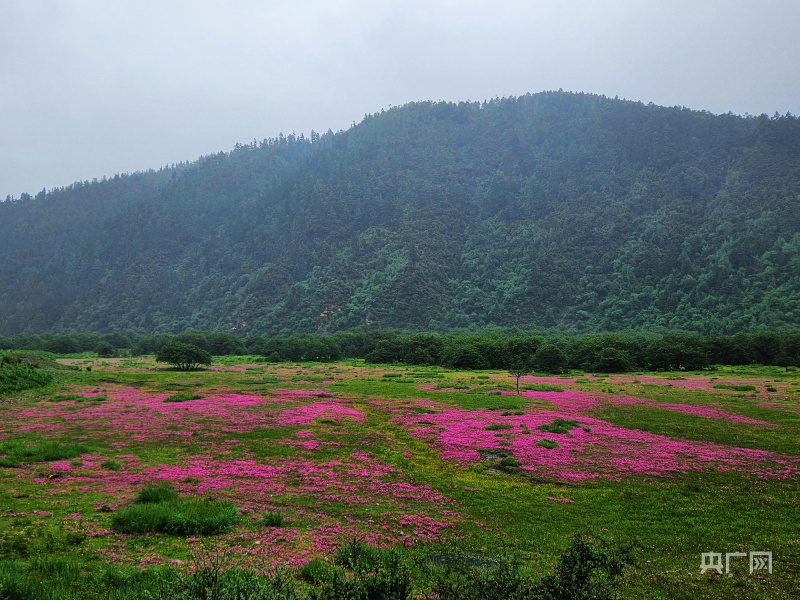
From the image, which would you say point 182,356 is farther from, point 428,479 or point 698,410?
point 698,410

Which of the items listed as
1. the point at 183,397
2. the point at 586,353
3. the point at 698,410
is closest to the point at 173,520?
the point at 183,397

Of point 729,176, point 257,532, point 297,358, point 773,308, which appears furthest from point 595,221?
point 257,532

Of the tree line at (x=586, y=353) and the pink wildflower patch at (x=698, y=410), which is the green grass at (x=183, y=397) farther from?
the tree line at (x=586, y=353)

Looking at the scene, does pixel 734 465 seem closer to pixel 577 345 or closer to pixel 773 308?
pixel 577 345

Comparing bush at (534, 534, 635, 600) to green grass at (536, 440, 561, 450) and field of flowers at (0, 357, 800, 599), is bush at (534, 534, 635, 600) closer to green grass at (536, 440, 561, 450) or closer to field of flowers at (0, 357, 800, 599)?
field of flowers at (0, 357, 800, 599)

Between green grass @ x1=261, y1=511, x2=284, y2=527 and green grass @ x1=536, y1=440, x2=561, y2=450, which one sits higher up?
green grass @ x1=261, y1=511, x2=284, y2=527

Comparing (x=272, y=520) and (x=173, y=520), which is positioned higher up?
(x=173, y=520)

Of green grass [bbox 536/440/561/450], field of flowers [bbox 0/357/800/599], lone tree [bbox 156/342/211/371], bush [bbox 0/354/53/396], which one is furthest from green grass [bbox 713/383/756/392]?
lone tree [bbox 156/342/211/371]

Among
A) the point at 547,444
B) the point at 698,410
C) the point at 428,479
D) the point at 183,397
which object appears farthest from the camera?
the point at 183,397

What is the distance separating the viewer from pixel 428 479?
15391 mm

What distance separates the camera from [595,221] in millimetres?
199125

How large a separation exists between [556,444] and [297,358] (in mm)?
77130

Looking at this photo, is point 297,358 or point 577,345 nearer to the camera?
point 577,345

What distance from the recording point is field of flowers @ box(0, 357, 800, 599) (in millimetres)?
9461
